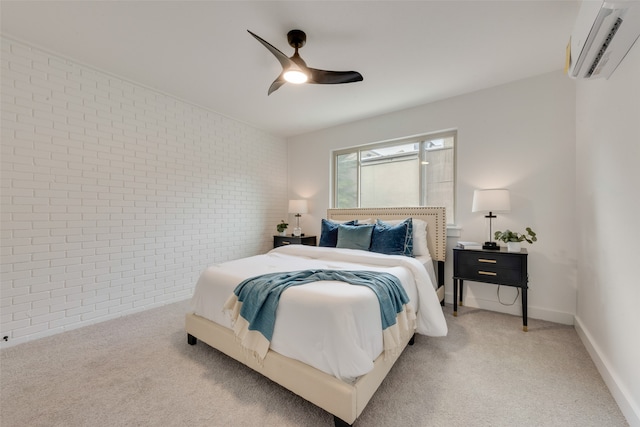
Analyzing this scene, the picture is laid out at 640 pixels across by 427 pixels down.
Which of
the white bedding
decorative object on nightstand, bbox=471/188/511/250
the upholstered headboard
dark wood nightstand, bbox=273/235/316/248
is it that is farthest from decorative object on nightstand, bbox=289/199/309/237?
decorative object on nightstand, bbox=471/188/511/250

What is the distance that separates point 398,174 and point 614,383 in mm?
2836

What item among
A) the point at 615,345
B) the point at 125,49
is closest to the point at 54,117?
the point at 125,49

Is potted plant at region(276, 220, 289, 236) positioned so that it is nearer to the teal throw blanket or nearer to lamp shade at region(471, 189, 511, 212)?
the teal throw blanket

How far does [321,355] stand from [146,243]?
270 centimetres

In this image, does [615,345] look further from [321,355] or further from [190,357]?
[190,357]

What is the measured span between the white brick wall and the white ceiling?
0.32 m

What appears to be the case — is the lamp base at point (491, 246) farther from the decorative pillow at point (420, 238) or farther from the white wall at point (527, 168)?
the decorative pillow at point (420, 238)

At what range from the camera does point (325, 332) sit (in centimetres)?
134

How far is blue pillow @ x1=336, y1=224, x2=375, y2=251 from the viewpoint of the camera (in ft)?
9.68

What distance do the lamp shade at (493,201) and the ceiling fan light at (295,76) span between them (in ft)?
6.98

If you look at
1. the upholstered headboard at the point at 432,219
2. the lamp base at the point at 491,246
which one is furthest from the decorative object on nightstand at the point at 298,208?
the lamp base at the point at 491,246

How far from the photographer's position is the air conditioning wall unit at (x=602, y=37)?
3.83 ft

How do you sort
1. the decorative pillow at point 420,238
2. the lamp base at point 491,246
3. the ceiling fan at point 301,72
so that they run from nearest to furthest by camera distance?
the ceiling fan at point 301,72, the lamp base at point 491,246, the decorative pillow at point 420,238

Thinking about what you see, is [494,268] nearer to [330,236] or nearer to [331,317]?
[330,236]
